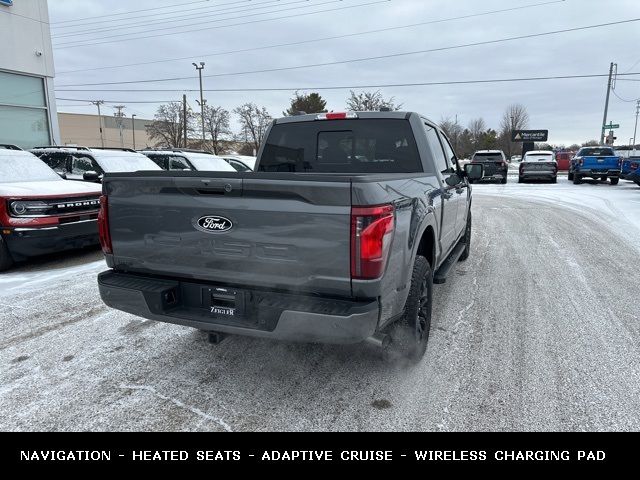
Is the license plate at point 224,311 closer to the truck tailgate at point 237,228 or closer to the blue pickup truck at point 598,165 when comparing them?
the truck tailgate at point 237,228

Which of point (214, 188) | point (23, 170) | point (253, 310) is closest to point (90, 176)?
point (23, 170)

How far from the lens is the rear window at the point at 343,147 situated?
4.03 m

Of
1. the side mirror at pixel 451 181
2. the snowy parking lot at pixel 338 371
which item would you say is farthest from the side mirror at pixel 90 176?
the side mirror at pixel 451 181

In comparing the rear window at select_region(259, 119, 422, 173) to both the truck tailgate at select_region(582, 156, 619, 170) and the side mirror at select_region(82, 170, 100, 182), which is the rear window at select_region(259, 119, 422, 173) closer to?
the side mirror at select_region(82, 170, 100, 182)

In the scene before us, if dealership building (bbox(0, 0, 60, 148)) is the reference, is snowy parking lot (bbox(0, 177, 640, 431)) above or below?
below

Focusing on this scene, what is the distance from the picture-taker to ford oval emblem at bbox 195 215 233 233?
2625 mm

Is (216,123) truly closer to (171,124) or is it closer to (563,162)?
(171,124)

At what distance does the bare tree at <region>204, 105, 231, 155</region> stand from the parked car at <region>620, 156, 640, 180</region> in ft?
159

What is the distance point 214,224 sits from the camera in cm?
267

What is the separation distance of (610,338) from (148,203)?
13.2 feet

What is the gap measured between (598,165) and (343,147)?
803 inches

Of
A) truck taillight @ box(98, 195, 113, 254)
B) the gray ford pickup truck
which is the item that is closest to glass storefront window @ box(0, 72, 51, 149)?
Result: truck taillight @ box(98, 195, 113, 254)
